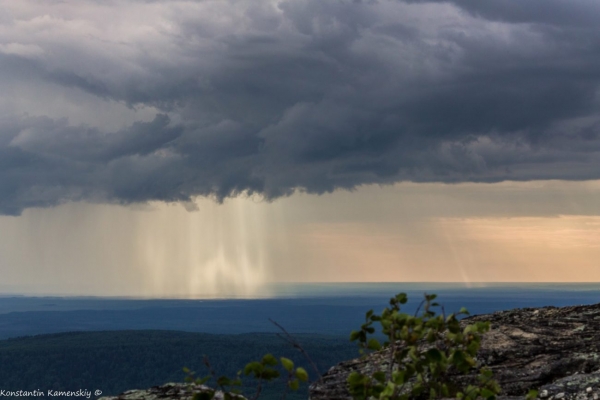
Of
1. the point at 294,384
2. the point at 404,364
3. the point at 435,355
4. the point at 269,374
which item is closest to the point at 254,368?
the point at 269,374

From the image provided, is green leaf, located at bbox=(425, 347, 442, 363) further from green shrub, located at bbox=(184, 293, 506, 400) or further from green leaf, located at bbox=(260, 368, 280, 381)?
green leaf, located at bbox=(260, 368, 280, 381)

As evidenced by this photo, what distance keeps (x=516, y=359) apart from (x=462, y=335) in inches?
260

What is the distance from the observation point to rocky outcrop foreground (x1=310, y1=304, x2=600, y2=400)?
10.7 metres

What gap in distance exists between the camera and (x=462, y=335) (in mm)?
6258

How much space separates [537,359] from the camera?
1214cm

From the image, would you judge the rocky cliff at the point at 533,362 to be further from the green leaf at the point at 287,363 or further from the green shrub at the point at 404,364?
the green leaf at the point at 287,363

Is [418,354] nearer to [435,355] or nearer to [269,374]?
[435,355]

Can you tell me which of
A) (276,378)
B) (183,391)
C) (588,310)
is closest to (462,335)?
(276,378)

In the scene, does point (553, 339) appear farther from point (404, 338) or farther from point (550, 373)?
point (404, 338)

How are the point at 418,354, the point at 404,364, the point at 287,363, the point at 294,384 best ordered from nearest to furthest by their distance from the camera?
the point at 287,363, the point at 294,384, the point at 418,354, the point at 404,364

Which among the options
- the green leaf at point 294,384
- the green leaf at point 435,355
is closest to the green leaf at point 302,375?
the green leaf at point 294,384

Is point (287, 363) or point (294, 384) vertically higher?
point (287, 363)

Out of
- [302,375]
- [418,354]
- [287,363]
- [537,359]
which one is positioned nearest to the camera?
[287,363]

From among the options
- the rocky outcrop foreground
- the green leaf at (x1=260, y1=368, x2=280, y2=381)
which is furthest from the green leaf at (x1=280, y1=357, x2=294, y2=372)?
the rocky outcrop foreground
